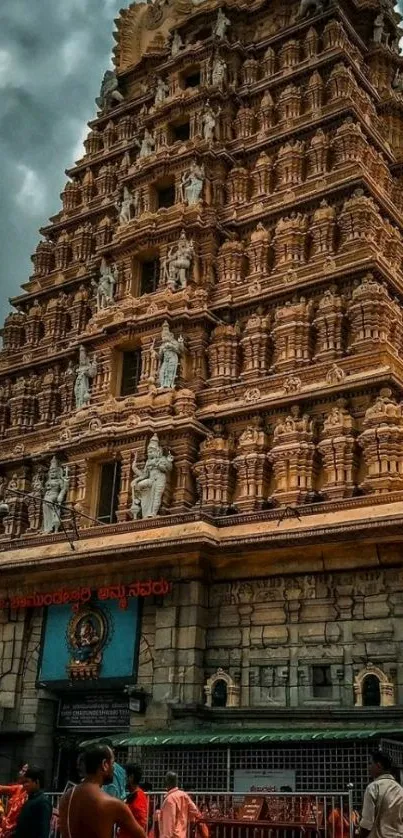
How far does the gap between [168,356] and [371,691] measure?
10.6 metres

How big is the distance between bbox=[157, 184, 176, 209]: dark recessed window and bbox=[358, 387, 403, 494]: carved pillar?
38.9 feet

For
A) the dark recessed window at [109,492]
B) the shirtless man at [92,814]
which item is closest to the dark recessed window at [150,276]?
the dark recessed window at [109,492]

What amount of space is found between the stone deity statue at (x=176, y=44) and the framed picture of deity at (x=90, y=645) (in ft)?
65.4

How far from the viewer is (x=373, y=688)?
1689 centimetres

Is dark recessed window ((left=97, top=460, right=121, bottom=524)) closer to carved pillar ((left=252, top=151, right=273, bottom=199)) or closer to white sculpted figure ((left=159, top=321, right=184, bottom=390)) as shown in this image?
white sculpted figure ((left=159, top=321, right=184, bottom=390))

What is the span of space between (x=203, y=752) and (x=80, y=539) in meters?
6.88

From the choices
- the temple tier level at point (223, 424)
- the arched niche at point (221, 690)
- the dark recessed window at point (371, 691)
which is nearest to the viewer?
the dark recessed window at point (371, 691)

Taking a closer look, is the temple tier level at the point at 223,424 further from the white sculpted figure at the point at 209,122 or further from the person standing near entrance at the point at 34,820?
the person standing near entrance at the point at 34,820

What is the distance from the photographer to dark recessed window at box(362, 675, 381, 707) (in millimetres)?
16734

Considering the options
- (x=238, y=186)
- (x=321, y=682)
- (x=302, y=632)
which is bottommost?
(x=321, y=682)

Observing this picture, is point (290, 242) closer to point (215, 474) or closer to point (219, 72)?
point (215, 474)

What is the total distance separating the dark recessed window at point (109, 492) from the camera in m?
23.1

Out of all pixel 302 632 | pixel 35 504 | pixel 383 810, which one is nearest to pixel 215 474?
pixel 302 632

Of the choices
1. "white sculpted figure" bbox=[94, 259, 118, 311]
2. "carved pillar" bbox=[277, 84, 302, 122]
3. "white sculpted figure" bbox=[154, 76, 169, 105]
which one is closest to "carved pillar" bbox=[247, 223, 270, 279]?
"carved pillar" bbox=[277, 84, 302, 122]
